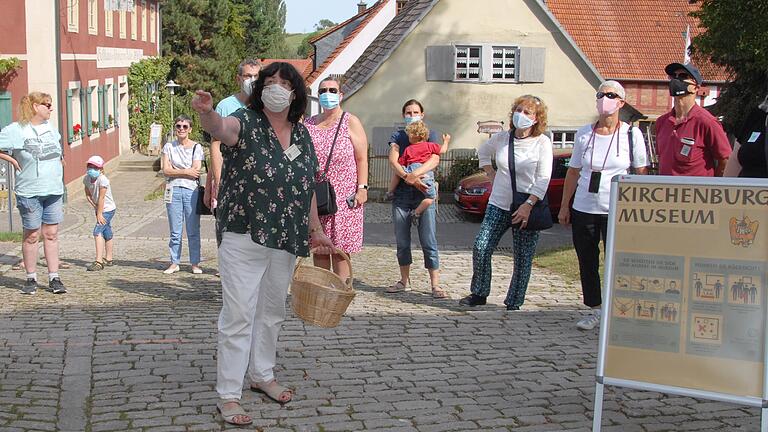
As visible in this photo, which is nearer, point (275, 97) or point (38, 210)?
point (275, 97)

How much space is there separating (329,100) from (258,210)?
274 centimetres

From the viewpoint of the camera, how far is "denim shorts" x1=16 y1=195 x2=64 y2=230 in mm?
8766

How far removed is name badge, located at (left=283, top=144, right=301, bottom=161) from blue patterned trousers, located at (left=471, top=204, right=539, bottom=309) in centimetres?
343

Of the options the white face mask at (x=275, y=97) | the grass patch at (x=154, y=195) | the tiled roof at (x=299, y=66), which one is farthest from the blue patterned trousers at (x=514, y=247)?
the grass patch at (x=154, y=195)

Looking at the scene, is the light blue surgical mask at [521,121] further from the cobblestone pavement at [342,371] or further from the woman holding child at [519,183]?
the cobblestone pavement at [342,371]

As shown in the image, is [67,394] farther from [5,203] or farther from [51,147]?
[5,203]

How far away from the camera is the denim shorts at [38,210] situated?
8.77 m

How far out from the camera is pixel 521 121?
7.99 m

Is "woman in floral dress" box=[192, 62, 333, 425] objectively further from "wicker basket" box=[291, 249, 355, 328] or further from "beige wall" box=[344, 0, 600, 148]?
"beige wall" box=[344, 0, 600, 148]

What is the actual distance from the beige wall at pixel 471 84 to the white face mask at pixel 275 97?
23821mm

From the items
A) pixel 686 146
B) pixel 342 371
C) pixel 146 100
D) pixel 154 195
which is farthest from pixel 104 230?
pixel 146 100

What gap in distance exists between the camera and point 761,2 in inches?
629

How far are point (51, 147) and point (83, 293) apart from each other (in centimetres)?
149

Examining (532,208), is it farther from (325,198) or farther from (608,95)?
(325,198)
